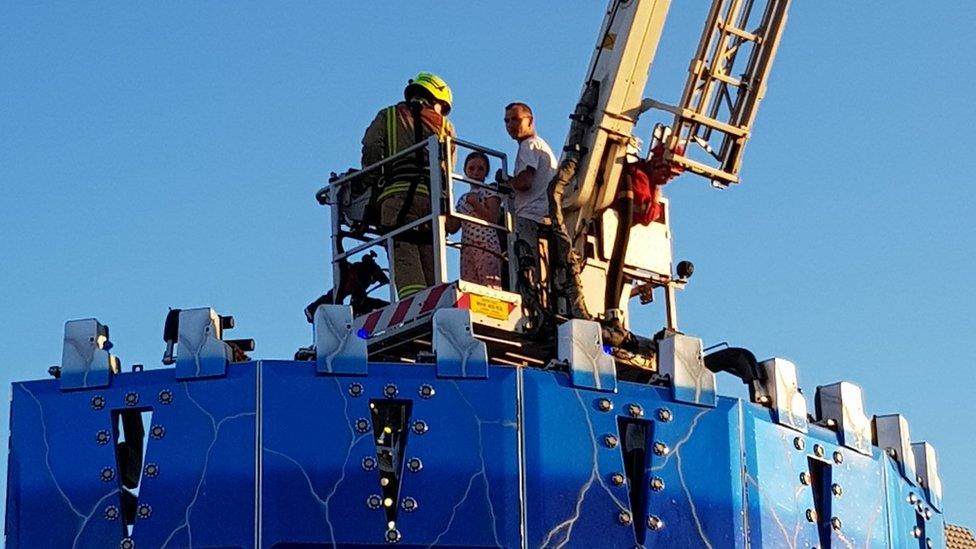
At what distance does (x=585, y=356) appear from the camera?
35500mm

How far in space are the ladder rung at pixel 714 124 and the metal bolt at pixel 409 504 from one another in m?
8.24

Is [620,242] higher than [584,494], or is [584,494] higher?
[620,242]

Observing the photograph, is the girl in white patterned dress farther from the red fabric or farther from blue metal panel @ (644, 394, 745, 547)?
blue metal panel @ (644, 394, 745, 547)

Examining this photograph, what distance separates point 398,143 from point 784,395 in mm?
6381

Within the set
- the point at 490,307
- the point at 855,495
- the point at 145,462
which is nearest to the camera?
the point at 145,462

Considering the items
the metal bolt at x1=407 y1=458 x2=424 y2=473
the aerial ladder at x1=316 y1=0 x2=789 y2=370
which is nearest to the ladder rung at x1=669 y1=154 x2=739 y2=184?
the aerial ladder at x1=316 y1=0 x2=789 y2=370

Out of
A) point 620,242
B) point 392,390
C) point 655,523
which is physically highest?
point 620,242

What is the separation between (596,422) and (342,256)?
569 cm

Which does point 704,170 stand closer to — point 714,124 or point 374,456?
point 714,124

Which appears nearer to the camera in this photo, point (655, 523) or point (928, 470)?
point (655, 523)

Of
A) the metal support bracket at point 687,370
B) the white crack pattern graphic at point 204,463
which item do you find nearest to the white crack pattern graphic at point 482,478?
the metal support bracket at point 687,370

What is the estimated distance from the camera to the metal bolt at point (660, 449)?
35.3 meters

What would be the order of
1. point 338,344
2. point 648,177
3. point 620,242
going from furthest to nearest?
point 620,242, point 648,177, point 338,344

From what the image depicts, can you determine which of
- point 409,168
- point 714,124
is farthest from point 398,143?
point 714,124
